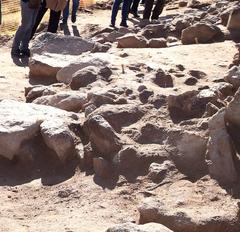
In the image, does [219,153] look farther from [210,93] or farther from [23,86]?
[23,86]

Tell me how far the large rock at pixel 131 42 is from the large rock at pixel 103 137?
3.32m

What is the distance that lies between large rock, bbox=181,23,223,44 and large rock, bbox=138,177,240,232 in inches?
161

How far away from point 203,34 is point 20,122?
3.80 meters

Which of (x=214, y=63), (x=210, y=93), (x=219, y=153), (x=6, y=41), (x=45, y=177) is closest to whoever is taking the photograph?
(x=219, y=153)

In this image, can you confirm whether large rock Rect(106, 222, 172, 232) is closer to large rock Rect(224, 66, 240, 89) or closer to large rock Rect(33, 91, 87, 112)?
large rock Rect(224, 66, 240, 89)

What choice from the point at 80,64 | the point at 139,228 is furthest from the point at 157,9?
the point at 139,228

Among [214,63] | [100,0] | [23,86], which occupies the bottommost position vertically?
[100,0]

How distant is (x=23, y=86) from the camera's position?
24.8 ft

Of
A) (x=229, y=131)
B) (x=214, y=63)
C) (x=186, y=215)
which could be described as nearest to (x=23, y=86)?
(x=214, y=63)

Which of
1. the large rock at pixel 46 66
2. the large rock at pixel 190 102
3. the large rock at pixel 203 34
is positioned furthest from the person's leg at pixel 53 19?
the large rock at pixel 190 102

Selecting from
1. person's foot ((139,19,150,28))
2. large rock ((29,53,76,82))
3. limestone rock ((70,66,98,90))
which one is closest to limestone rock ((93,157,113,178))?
limestone rock ((70,66,98,90))

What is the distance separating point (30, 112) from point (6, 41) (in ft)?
17.1

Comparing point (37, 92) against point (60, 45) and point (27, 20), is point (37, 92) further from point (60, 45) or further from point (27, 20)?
point (27, 20)

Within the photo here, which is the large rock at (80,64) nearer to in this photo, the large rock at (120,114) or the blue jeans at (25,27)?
the large rock at (120,114)
